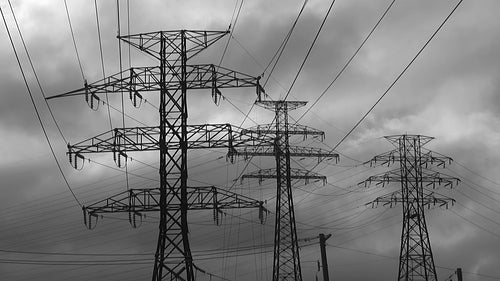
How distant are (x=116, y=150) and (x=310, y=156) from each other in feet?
81.5

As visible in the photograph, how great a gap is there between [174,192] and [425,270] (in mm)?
31335

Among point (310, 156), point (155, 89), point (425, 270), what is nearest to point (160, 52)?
A: point (155, 89)

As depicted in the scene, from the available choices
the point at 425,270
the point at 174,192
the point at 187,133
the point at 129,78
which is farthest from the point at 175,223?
the point at 425,270

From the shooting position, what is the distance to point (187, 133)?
37500 mm

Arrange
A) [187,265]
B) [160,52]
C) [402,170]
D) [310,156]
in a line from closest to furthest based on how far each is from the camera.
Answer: [187,265] < [160,52] < [310,156] < [402,170]

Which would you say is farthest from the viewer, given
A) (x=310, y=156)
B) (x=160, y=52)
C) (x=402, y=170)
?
(x=402, y=170)

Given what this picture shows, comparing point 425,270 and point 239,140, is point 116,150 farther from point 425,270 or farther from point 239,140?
point 425,270

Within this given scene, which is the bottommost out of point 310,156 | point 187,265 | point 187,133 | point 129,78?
point 187,265

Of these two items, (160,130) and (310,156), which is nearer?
(160,130)

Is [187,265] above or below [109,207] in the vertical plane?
below

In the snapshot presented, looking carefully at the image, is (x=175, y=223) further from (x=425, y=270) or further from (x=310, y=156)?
(x=425, y=270)

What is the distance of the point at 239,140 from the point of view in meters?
36.3

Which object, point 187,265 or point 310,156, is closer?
point 187,265

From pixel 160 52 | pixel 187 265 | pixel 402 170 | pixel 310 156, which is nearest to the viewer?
pixel 187 265
